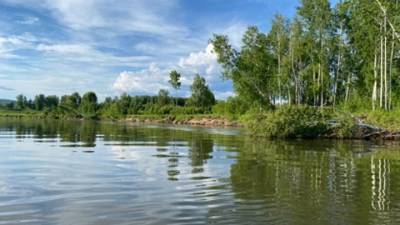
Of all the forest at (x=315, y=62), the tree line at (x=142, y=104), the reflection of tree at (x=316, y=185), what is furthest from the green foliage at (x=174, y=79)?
the reflection of tree at (x=316, y=185)

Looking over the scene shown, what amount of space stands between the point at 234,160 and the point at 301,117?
18.3 meters

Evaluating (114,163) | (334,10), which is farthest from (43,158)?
(334,10)

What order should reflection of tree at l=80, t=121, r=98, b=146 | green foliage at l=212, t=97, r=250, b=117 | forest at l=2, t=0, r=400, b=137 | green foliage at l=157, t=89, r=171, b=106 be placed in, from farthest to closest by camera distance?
green foliage at l=157, t=89, r=171, b=106
green foliage at l=212, t=97, r=250, b=117
forest at l=2, t=0, r=400, b=137
reflection of tree at l=80, t=121, r=98, b=146

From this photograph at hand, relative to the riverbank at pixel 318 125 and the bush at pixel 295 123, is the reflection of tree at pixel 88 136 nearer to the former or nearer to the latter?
the riverbank at pixel 318 125

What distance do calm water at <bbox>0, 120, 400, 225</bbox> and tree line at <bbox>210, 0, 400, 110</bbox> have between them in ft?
127

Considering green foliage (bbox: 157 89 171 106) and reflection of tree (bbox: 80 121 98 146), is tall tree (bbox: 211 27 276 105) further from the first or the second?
green foliage (bbox: 157 89 171 106)

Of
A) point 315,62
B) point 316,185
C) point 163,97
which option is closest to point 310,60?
point 315,62

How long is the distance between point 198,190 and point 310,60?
192 feet

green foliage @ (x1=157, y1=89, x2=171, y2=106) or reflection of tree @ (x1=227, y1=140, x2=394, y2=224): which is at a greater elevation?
green foliage @ (x1=157, y1=89, x2=171, y2=106)

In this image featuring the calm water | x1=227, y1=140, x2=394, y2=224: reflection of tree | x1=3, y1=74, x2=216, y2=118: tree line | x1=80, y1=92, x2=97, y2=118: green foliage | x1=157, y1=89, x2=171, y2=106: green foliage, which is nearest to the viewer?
the calm water

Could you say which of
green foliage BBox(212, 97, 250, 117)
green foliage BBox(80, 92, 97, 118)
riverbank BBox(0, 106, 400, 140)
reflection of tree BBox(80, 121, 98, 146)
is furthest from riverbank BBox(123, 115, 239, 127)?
green foliage BBox(80, 92, 97, 118)

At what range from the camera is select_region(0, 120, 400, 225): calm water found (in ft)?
33.6

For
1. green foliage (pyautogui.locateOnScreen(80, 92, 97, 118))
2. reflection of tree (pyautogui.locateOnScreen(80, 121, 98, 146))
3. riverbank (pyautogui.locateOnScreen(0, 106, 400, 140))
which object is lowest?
reflection of tree (pyautogui.locateOnScreen(80, 121, 98, 146))

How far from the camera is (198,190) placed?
533 inches
